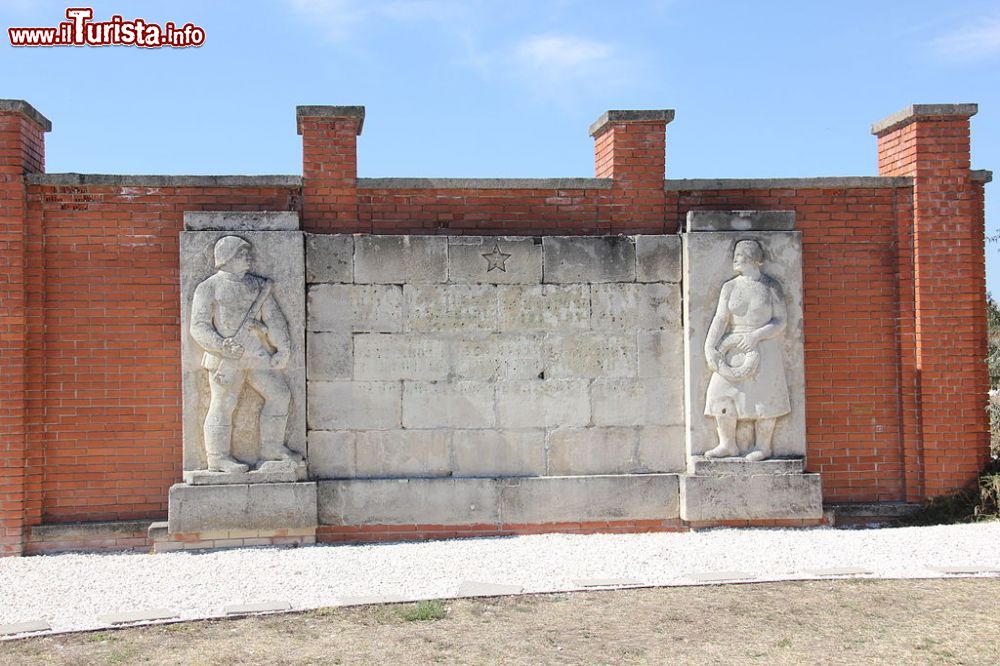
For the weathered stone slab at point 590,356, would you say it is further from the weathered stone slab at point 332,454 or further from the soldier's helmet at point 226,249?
the soldier's helmet at point 226,249

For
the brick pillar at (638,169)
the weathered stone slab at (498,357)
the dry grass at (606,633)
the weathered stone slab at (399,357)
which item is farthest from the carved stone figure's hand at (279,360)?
the brick pillar at (638,169)

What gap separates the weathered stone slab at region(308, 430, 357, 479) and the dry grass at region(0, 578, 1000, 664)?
2235mm

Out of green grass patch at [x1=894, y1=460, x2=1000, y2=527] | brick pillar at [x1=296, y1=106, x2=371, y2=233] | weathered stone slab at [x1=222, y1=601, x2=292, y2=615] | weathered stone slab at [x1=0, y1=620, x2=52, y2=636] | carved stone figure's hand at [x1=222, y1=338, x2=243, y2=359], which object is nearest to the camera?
weathered stone slab at [x1=0, y1=620, x2=52, y2=636]

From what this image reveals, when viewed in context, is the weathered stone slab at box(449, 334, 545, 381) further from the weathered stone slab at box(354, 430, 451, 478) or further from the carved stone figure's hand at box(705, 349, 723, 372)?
the carved stone figure's hand at box(705, 349, 723, 372)

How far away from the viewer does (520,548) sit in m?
7.99

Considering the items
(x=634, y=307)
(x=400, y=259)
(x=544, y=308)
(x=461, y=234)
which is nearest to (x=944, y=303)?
(x=634, y=307)

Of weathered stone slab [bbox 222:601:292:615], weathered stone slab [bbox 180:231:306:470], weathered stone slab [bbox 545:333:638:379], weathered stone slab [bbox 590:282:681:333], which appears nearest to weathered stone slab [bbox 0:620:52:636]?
weathered stone slab [bbox 222:601:292:615]

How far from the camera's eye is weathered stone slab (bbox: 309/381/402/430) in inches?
331

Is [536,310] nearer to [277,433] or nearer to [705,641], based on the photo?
[277,433]

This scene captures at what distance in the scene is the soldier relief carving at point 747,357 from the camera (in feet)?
27.8

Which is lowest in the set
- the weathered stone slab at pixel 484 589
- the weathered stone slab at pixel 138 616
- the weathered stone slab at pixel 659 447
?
the weathered stone slab at pixel 138 616

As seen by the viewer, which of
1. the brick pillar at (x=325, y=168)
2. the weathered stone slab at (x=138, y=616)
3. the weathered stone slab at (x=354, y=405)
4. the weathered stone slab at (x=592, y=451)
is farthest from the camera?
the brick pillar at (x=325, y=168)

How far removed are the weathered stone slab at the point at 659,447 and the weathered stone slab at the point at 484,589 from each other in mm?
2294

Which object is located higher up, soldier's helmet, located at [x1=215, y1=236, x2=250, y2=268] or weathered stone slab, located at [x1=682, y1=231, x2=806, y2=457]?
soldier's helmet, located at [x1=215, y1=236, x2=250, y2=268]
